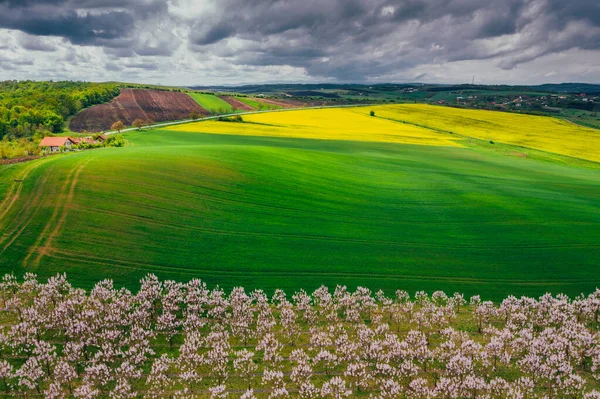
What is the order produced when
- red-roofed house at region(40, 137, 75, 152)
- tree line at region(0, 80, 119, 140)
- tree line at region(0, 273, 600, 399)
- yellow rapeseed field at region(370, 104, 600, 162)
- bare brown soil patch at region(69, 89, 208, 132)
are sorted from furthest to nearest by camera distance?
bare brown soil patch at region(69, 89, 208, 132) < tree line at region(0, 80, 119, 140) < yellow rapeseed field at region(370, 104, 600, 162) < red-roofed house at region(40, 137, 75, 152) < tree line at region(0, 273, 600, 399)

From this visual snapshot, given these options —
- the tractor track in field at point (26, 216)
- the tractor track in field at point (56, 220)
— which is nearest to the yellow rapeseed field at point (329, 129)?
the tractor track in field at point (56, 220)

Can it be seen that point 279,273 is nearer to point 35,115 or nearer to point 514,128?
point 35,115

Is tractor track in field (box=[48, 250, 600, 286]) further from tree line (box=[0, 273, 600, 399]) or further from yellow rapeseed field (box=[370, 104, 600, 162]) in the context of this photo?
yellow rapeseed field (box=[370, 104, 600, 162])

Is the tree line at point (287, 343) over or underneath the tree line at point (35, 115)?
underneath

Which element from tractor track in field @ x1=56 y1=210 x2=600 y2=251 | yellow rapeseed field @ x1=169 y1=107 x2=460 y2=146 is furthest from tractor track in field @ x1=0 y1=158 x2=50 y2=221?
yellow rapeseed field @ x1=169 y1=107 x2=460 y2=146

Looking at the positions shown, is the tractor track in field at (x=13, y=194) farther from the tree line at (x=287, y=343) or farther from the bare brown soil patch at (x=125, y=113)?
the bare brown soil patch at (x=125, y=113)

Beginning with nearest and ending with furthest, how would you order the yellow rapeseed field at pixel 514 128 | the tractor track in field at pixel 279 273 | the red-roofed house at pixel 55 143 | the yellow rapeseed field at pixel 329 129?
the tractor track in field at pixel 279 273 < the red-roofed house at pixel 55 143 < the yellow rapeseed field at pixel 514 128 < the yellow rapeseed field at pixel 329 129

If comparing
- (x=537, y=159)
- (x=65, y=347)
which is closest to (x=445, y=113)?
(x=537, y=159)
